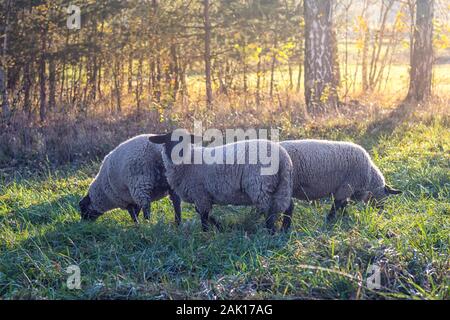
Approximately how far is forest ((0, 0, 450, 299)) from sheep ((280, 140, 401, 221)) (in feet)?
0.79

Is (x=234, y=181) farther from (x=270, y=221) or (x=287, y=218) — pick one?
(x=287, y=218)

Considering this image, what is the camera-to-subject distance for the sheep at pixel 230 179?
5828 millimetres

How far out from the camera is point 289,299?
4117mm

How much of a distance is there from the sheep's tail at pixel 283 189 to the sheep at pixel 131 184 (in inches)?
52.2

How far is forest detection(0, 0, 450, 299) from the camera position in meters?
4.52

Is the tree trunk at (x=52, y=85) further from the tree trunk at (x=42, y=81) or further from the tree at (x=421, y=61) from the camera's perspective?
the tree at (x=421, y=61)

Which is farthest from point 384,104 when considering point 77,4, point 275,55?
point 77,4

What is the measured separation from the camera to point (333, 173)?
6.29 meters

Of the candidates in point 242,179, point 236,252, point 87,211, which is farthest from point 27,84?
point 236,252
